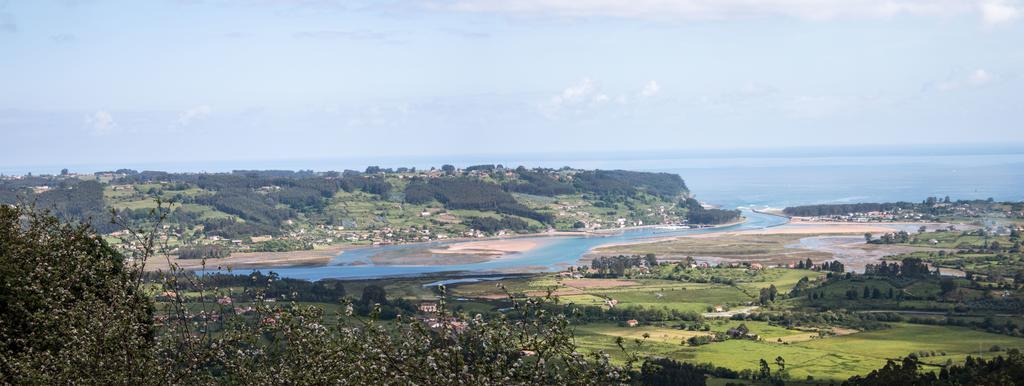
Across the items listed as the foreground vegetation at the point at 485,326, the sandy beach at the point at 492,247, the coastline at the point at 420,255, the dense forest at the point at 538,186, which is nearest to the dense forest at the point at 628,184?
the dense forest at the point at 538,186

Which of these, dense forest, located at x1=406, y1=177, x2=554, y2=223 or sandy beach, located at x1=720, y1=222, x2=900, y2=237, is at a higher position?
dense forest, located at x1=406, y1=177, x2=554, y2=223

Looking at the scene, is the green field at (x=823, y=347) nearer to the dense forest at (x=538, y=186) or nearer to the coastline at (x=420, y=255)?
the coastline at (x=420, y=255)

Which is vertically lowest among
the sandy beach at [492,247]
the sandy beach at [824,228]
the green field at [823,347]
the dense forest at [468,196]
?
the green field at [823,347]

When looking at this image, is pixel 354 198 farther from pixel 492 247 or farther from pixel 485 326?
pixel 485 326

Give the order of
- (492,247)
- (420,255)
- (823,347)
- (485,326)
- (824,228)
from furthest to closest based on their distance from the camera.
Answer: (824,228), (492,247), (420,255), (823,347), (485,326)

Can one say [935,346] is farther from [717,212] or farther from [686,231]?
[717,212]

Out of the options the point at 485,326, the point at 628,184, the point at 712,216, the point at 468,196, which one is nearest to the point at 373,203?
the point at 468,196

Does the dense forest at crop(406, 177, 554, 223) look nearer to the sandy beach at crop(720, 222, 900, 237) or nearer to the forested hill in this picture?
the forested hill

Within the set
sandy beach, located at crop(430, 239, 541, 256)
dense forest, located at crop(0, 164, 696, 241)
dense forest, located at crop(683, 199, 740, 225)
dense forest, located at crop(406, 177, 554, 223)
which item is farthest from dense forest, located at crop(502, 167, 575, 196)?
sandy beach, located at crop(430, 239, 541, 256)
